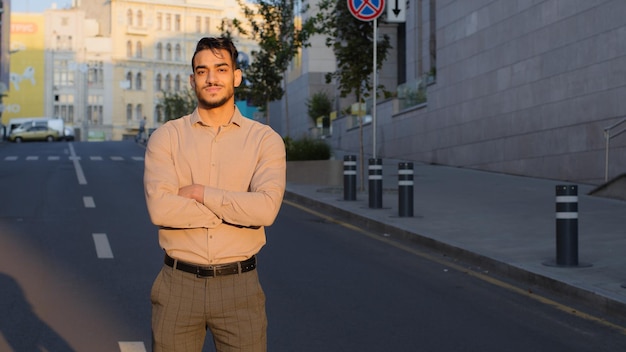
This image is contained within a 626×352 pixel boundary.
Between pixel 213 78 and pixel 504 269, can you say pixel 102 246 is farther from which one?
pixel 213 78

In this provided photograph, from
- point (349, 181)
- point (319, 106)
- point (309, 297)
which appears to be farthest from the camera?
point (319, 106)

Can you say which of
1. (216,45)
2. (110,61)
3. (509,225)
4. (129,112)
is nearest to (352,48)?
(509,225)

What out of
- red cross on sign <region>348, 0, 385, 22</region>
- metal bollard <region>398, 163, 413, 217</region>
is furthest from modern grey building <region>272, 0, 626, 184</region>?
metal bollard <region>398, 163, 413, 217</region>

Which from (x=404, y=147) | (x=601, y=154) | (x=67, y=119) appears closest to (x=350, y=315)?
(x=601, y=154)

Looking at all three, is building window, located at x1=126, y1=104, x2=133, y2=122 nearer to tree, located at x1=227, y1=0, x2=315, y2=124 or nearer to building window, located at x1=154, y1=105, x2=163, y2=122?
building window, located at x1=154, y1=105, x2=163, y2=122

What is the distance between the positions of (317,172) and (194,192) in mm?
19028

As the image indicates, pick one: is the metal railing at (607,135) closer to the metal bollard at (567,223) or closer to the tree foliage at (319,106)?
the metal bollard at (567,223)

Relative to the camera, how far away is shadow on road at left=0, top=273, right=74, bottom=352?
6.48 meters

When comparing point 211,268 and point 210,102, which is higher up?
point 210,102

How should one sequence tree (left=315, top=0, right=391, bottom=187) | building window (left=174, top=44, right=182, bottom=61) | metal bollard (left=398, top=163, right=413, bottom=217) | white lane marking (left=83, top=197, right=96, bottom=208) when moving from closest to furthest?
metal bollard (left=398, top=163, right=413, bottom=217) → white lane marking (left=83, top=197, right=96, bottom=208) → tree (left=315, top=0, right=391, bottom=187) → building window (left=174, top=44, right=182, bottom=61)

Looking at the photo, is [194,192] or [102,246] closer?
[194,192]

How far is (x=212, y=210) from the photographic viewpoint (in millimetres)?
3471

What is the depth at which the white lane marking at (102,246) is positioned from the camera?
11.0 metres

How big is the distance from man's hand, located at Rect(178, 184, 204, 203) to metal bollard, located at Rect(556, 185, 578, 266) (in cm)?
644
